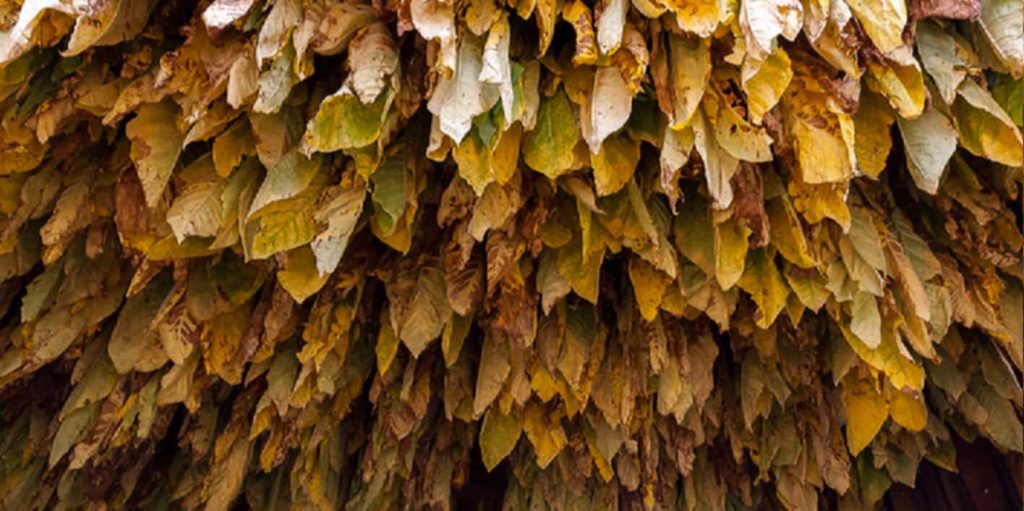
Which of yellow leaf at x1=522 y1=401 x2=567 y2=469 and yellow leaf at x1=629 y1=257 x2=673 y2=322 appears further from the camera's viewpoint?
yellow leaf at x1=522 y1=401 x2=567 y2=469

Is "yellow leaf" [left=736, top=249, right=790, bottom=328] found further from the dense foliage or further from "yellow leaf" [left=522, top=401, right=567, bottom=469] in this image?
"yellow leaf" [left=522, top=401, right=567, bottom=469]

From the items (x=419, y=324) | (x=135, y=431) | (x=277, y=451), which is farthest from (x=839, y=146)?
(x=135, y=431)

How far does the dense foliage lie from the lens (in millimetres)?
769

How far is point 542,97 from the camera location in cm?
81

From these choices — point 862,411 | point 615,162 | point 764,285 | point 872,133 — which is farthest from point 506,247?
point 862,411

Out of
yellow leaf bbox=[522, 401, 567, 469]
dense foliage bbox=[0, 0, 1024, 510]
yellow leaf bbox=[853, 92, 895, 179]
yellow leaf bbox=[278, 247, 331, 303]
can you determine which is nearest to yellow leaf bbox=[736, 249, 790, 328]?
dense foliage bbox=[0, 0, 1024, 510]

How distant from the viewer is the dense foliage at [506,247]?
0.77m

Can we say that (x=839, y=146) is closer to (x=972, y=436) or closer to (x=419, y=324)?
(x=419, y=324)

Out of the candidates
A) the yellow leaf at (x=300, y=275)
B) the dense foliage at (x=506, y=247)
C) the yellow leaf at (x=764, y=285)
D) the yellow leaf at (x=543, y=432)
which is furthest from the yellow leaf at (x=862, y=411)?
the yellow leaf at (x=300, y=275)

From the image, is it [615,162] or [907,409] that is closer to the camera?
[615,162]

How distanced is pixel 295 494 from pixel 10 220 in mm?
498

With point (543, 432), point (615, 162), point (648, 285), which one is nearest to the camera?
point (615, 162)

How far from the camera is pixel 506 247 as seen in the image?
0.87 m

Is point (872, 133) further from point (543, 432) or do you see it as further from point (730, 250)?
point (543, 432)
